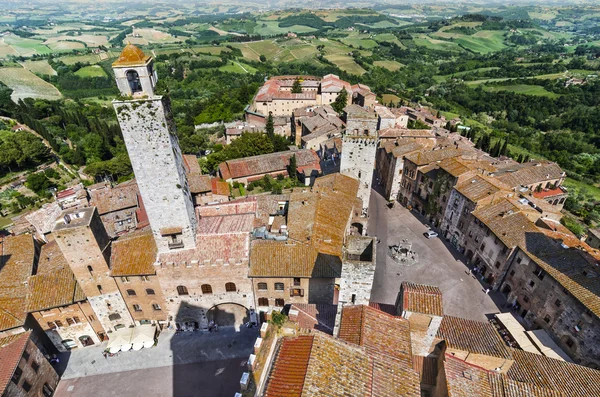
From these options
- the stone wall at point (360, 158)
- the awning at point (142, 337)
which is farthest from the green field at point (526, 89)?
the awning at point (142, 337)

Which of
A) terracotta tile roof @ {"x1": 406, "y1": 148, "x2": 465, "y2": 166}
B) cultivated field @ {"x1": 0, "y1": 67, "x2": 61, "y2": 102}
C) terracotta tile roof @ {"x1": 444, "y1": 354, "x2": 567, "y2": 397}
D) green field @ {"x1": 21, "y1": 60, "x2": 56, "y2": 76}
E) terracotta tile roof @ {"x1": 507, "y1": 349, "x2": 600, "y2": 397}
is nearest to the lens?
terracotta tile roof @ {"x1": 444, "y1": 354, "x2": 567, "y2": 397}

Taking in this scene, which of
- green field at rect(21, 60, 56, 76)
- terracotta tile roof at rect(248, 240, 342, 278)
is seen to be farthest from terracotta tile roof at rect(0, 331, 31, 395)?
green field at rect(21, 60, 56, 76)

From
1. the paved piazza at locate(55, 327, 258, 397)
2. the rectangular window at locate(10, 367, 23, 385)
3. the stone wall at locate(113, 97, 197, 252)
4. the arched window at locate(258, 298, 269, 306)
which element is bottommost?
the paved piazza at locate(55, 327, 258, 397)

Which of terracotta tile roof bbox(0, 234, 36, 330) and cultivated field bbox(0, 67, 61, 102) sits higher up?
terracotta tile roof bbox(0, 234, 36, 330)

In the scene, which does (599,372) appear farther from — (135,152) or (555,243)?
(135,152)

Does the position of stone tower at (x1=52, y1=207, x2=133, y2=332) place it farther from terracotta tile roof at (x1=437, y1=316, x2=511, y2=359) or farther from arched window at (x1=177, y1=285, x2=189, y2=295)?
terracotta tile roof at (x1=437, y1=316, x2=511, y2=359)

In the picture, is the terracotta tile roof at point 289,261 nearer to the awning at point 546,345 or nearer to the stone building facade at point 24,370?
the stone building facade at point 24,370

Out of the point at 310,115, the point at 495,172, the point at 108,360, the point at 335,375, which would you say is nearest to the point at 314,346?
the point at 335,375
